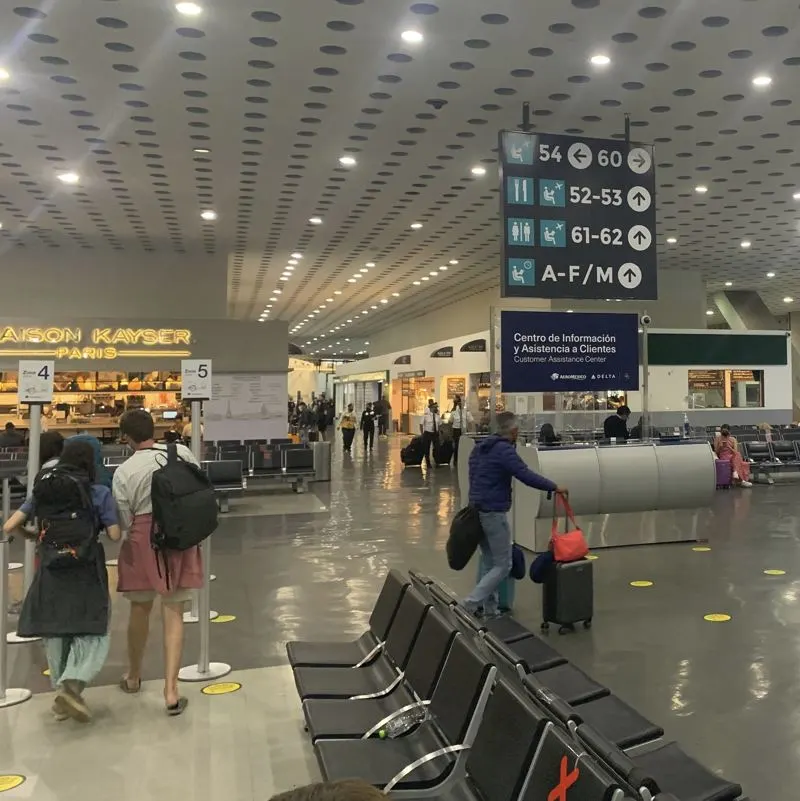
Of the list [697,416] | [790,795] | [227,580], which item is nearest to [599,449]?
[227,580]

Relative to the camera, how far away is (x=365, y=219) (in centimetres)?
1365

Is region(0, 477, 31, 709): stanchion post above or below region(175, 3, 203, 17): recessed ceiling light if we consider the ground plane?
below

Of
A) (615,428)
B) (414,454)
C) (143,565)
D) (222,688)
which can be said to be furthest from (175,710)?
(414,454)

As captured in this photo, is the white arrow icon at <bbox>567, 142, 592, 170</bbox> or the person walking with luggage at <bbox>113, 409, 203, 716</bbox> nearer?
the person walking with luggage at <bbox>113, 409, 203, 716</bbox>

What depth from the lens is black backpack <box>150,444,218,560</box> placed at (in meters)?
3.88

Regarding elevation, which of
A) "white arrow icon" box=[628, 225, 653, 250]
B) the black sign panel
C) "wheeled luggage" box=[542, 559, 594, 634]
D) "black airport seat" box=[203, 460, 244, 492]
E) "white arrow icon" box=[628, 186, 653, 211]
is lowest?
"wheeled luggage" box=[542, 559, 594, 634]

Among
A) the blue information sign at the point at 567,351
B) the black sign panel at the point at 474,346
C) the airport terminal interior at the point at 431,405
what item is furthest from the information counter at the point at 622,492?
the black sign panel at the point at 474,346

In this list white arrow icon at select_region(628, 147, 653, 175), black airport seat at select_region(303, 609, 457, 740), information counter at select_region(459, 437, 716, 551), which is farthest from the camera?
information counter at select_region(459, 437, 716, 551)

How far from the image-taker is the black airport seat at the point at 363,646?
369 cm

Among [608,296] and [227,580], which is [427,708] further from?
[608,296]

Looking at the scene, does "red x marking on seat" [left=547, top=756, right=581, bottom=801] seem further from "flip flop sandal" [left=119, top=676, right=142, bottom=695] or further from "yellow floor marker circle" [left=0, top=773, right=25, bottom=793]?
"flip flop sandal" [left=119, top=676, right=142, bottom=695]

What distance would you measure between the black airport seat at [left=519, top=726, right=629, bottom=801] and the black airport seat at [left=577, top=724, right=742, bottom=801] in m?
0.05

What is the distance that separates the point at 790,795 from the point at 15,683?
13.7 feet

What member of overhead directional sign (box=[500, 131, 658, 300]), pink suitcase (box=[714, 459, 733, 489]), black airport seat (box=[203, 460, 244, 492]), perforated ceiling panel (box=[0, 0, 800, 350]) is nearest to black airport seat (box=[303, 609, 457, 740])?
overhead directional sign (box=[500, 131, 658, 300])
